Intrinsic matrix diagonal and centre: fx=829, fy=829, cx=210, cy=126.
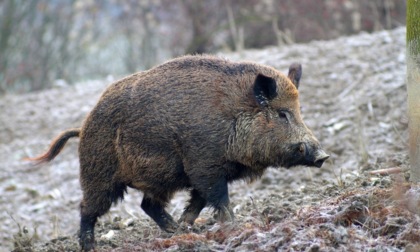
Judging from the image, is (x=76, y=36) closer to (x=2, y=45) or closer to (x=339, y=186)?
(x=2, y=45)

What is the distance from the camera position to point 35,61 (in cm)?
1886

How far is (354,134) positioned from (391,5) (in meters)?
7.22

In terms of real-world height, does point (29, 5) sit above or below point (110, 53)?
above

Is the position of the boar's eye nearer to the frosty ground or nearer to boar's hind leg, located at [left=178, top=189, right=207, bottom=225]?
the frosty ground

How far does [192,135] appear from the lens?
6.25 metres

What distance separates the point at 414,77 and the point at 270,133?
1172 millimetres

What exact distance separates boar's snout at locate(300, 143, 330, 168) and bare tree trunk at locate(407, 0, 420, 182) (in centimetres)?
65

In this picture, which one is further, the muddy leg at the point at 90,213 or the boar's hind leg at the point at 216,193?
the muddy leg at the point at 90,213

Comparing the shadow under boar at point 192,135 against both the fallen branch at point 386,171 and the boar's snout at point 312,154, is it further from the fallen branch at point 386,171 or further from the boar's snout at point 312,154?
the fallen branch at point 386,171

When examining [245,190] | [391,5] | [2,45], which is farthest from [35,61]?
[245,190]

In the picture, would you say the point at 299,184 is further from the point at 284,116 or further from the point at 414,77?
the point at 414,77

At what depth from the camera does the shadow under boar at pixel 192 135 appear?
6.23 m

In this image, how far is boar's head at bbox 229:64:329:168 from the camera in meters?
6.21

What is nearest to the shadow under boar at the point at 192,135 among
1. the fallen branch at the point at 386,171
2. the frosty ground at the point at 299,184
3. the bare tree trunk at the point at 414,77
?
the frosty ground at the point at 299,184
